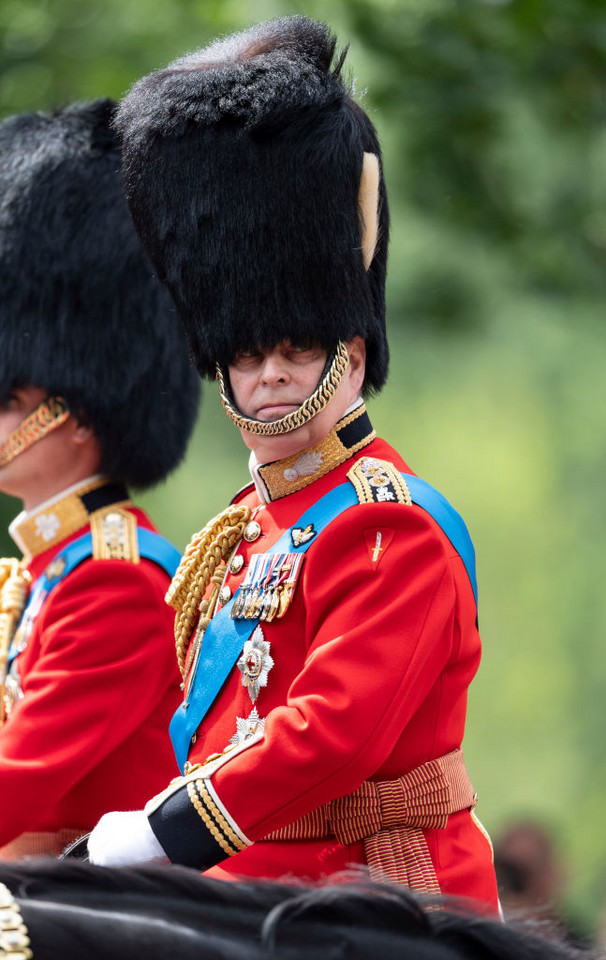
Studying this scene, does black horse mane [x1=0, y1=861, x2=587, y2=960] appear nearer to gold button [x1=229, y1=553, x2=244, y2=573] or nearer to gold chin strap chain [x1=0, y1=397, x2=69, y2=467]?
gold button [x1=229, y1=553, x2=244, y2=573]

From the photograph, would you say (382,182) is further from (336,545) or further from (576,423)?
(576,423)

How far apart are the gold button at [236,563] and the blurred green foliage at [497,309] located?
3.72 m

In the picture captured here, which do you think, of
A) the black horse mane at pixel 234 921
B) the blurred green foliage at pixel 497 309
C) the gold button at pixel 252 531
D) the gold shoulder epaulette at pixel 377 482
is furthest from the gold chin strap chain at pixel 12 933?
the blurred green foliage at pixel 497 309

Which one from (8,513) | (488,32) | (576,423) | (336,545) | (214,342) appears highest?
(214,342)

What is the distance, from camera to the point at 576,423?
8883 millimetres

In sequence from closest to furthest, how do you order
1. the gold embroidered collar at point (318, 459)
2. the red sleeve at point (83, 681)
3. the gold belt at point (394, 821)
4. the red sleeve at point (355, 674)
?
the red sleeve at point (355, 674) → the gold belt at point (394, 821) → the gold embroidered collar at point (318, 459) → the red sleeve at point (83, 681)

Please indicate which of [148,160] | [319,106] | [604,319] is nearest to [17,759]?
[148,160]

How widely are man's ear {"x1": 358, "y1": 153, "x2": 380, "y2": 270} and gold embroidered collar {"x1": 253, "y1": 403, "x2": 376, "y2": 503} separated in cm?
31

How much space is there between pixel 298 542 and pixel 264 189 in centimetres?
65

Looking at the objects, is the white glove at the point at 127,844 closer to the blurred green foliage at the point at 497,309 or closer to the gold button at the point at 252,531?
the gold button at the point at 252,531

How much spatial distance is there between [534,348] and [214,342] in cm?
595

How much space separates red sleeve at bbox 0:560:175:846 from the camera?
10.3 feet

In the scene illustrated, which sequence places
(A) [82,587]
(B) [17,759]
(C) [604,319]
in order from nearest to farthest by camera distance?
(B) [17,759], (A) [82,587], (C) [604,319]

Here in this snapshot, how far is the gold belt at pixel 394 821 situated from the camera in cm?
242
